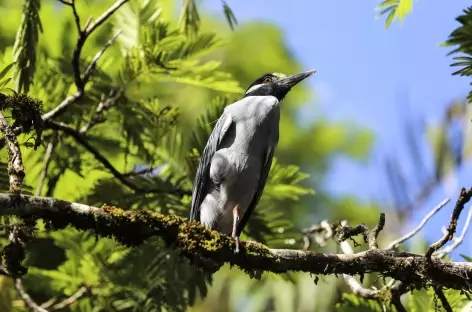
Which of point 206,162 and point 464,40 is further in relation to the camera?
point 206,162

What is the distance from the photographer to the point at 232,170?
147 inches

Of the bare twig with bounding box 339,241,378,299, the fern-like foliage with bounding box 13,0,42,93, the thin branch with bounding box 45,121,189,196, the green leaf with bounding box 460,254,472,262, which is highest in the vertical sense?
the fern-like foliage with bounding box 13,0,42,93

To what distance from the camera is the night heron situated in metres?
3.69

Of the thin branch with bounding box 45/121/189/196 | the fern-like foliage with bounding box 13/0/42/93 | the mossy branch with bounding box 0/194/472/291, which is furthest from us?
the thin branch with bounding box 45/121/189/196

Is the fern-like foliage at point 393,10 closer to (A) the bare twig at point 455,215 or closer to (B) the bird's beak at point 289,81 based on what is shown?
(A) the bare twig at point 455,215

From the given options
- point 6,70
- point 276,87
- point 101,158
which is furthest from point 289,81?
point 6,70

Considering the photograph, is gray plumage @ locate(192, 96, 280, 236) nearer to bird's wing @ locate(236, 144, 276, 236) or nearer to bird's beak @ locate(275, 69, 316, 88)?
bird's wing @ locate(236, 144, 276, 236)

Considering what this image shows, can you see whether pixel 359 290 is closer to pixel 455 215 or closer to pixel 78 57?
pixel 455 215

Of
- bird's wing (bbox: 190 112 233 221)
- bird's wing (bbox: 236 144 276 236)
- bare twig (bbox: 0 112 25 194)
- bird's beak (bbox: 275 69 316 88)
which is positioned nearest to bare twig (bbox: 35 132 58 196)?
bird's wing (bbox: 190 112 233 221)

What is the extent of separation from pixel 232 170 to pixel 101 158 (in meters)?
0.73

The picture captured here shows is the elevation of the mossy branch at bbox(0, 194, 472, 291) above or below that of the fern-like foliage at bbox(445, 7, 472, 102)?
below

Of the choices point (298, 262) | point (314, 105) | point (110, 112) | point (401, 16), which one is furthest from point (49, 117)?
point (314, 105)

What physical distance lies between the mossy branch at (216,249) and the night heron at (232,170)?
3.09 feet

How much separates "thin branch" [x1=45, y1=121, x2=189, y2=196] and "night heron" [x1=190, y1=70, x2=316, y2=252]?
7.1 inches
